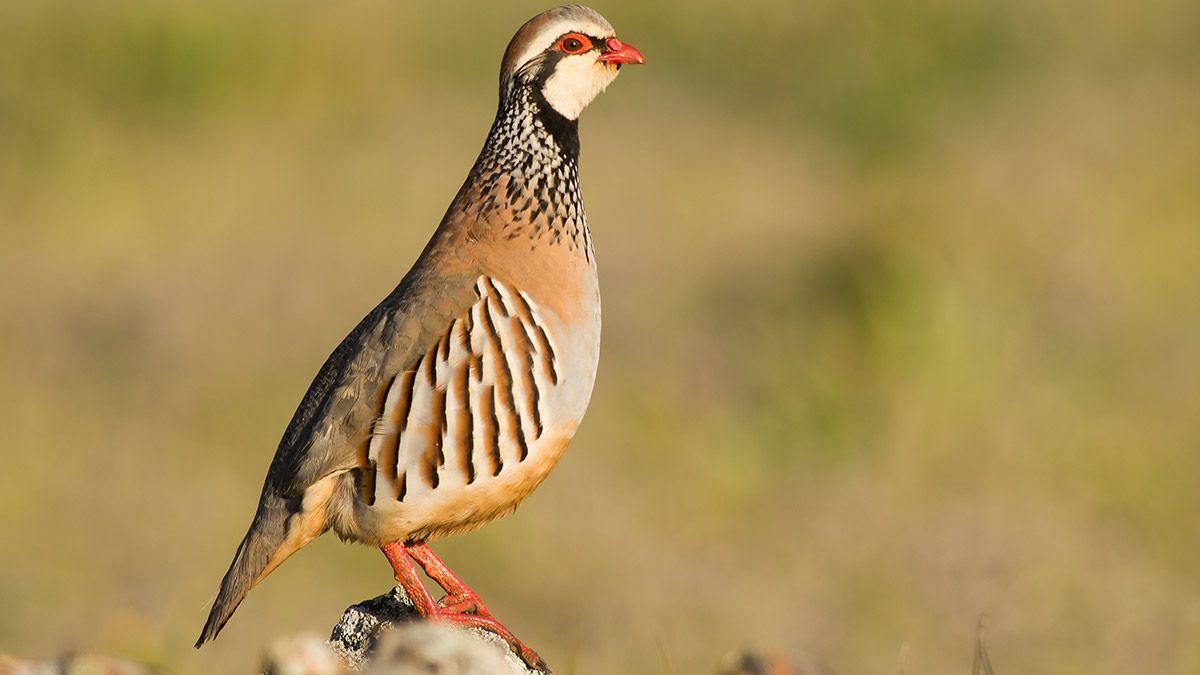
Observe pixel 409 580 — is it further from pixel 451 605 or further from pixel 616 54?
pixel 616 54

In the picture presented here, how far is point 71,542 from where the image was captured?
8.92 m

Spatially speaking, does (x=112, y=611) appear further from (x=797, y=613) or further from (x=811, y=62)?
(x=811, y=62)

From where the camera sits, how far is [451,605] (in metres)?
4.22

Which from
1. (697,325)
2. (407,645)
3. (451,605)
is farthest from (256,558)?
(697,325)

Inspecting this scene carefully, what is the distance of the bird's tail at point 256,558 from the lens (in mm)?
4254

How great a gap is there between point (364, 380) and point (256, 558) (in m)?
0.53

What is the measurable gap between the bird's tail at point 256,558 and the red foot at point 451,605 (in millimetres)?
264

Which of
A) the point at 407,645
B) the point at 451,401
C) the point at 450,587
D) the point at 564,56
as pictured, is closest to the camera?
the point at 407,645

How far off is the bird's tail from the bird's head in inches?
50.6

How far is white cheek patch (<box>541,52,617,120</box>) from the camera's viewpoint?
453cm

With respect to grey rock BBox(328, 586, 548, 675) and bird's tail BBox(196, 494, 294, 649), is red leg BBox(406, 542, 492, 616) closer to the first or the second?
grey rock BBox(328, 586, 548, 675)

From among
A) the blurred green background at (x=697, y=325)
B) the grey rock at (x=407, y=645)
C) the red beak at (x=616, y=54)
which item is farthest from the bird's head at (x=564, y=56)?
the blurred green background at (x=697, y=325)

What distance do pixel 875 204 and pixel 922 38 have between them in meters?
2.78

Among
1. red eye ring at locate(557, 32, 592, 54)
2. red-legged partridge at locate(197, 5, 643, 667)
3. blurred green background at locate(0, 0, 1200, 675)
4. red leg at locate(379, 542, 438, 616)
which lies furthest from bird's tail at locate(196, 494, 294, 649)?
red eye ring at locate(557, 32, 592, 54)
